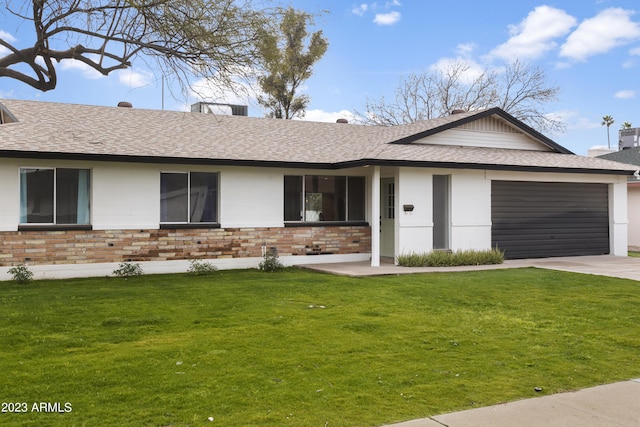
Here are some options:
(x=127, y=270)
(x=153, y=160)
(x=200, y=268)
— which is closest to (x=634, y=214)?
(x=200, y=268)

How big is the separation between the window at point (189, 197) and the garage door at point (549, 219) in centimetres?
809

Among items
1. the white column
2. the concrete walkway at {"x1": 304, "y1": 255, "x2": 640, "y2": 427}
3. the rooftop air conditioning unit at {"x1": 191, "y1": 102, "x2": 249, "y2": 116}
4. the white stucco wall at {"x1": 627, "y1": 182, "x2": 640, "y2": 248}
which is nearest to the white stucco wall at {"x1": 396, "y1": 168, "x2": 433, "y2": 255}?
the white column

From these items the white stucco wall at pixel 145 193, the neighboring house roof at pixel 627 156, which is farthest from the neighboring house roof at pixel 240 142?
the neighboring house roof at pixel 627 156

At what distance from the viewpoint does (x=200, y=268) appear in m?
14.7

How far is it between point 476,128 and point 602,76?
30.1 ft

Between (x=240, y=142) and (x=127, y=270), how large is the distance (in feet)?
16.1

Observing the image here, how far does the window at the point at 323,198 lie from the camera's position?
54.9 feet

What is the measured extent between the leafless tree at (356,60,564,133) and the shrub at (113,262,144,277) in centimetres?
2754

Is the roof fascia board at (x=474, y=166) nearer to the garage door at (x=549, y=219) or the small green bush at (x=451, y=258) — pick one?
the garage door at (x=549, y=219)

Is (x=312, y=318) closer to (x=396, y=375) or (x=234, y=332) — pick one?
(x=234, y=332)

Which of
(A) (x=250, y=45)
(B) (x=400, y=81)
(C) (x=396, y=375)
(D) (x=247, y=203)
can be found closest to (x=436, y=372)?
(C) (x=396, y=375)

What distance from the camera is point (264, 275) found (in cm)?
1426

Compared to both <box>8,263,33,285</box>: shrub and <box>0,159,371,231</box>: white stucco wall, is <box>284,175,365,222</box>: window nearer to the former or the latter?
<box>0,159,371,231</box>: white stucco wall

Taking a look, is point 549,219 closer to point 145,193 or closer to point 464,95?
point 145,193
